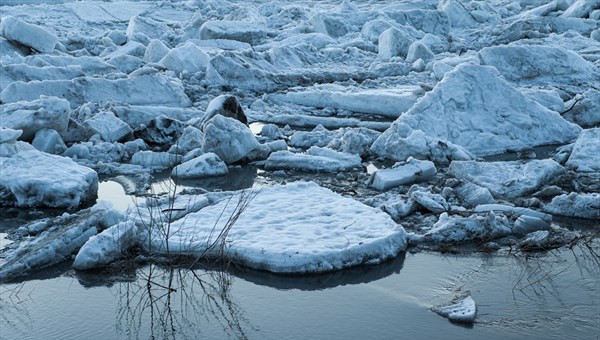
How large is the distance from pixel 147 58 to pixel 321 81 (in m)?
3.13

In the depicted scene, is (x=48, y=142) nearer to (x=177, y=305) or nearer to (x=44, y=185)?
(x=44, y=185)

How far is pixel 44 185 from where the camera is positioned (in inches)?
280

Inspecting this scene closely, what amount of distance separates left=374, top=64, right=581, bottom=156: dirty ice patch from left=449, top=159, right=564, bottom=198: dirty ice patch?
1082 mm

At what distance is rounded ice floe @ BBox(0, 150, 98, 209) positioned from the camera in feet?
23.2

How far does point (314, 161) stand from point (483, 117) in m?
2.29

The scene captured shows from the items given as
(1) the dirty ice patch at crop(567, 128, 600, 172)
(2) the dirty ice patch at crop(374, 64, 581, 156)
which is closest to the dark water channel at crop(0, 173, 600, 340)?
(1) the dirty ice patch at crop(567, 128, 600, 172)

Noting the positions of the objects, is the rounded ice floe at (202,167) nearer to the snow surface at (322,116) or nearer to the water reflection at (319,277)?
the snow surface at (322,116)

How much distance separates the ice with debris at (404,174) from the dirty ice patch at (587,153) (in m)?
1.54

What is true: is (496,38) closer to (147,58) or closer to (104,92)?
(147,58)

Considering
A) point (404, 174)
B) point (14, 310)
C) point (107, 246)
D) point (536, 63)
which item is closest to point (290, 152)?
point (404, 174)

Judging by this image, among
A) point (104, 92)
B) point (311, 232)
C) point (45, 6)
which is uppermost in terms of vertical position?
point (311, 232)

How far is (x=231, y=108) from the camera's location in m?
9.66

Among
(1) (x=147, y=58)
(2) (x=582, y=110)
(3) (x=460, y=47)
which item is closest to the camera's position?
(2) (x=582, y=110)

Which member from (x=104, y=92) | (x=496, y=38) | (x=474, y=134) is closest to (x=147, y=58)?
(x=104, y=92)
